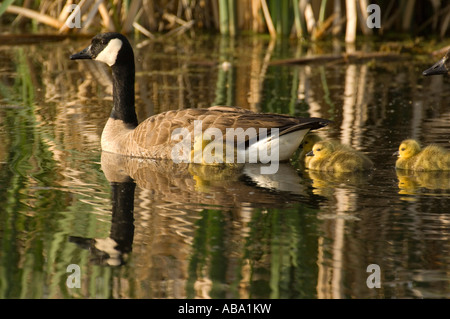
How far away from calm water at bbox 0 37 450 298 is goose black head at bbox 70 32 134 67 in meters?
0.74

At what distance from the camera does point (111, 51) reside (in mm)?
7277

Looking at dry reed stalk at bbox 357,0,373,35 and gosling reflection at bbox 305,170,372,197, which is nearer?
gosling reflection at bbox 305,170,372,197

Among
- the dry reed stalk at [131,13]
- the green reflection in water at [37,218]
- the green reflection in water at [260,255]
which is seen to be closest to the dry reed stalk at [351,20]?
the dry reed stalk at [131,13]

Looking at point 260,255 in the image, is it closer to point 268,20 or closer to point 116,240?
point 116,240

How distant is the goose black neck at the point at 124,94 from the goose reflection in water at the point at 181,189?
1.99 ft

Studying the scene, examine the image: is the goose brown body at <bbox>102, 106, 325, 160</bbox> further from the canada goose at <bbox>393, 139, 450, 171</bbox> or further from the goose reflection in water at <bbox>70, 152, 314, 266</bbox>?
the canada goose at <bbox>393, 139, 450, 171</bbox>

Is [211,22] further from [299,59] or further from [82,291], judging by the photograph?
[82,291]

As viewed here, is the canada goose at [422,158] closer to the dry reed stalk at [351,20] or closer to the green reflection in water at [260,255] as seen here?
the green reflection in water at [260,255]

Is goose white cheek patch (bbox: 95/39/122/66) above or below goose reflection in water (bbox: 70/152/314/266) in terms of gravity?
above

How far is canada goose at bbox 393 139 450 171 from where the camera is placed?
5.99 m

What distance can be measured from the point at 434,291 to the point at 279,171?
2595 mm

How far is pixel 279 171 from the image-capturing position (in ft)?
20.4

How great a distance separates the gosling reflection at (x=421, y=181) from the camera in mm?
5542

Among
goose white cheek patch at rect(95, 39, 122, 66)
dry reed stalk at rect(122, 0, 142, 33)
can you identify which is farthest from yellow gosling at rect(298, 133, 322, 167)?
dry reed stalk at rect(122, 0, 142, 33)
